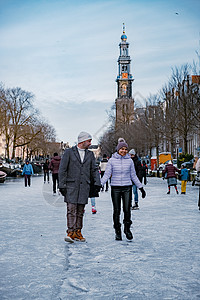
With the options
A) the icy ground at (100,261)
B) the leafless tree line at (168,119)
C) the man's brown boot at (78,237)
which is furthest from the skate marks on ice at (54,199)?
the leafless tree line at (168,119)

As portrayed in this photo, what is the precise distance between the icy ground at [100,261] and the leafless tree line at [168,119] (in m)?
19.7

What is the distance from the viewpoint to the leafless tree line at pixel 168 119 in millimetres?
31819

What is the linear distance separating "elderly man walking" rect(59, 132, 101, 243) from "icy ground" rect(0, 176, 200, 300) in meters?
0.37

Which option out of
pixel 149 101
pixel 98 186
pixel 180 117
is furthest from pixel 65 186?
pixel 149 101

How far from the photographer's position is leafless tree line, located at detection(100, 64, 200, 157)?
31.8m

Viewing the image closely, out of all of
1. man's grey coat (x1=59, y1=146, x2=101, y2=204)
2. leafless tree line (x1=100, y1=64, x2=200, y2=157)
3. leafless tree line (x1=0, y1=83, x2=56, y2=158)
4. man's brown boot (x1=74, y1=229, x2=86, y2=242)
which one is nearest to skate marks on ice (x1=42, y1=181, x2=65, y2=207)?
man's brown boot (x1=74, y1=229, x2=86, y2=242)

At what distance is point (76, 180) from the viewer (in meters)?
7.14

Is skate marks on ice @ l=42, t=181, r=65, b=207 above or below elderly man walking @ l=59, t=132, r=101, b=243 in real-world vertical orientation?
below

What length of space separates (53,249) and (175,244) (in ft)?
6.28

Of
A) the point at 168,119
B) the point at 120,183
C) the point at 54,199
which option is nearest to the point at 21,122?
the point at 168,119

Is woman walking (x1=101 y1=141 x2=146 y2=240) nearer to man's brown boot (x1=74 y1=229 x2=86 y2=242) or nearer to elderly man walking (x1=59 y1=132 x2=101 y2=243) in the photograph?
elderly man walking (x1=59 y1=132 x2=101 y2=243)

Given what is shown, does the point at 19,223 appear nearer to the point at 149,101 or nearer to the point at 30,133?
the point at 149,101

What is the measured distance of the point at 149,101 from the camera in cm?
5094

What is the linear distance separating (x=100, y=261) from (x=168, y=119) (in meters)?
34.0
